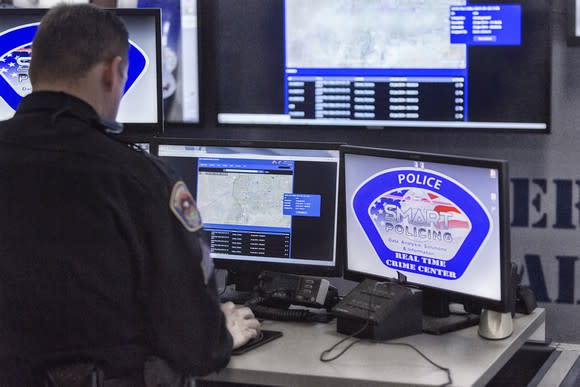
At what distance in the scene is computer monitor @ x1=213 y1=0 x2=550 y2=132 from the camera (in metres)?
3.01

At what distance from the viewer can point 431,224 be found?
7.88ft

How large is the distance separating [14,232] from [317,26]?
1.66 meters

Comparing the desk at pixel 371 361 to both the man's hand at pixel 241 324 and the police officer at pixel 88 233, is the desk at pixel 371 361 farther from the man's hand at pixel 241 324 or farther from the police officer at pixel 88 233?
the police officer at pixel 88 233

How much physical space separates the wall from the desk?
72 cm

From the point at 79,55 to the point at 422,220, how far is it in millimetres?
989

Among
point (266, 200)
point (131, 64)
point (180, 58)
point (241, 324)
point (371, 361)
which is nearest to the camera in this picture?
point (371, 361)

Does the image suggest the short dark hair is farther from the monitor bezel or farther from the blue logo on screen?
the blue logo on screen

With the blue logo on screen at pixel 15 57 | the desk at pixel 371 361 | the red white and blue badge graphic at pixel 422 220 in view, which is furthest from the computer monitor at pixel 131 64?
the desk at pixel 371 361

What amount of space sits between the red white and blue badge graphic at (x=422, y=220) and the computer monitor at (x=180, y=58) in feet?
3.44

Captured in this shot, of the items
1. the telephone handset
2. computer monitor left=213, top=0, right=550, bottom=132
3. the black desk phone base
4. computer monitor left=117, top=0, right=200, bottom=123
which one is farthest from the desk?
computer monitor left=117, top=0, right=200, bottom=123

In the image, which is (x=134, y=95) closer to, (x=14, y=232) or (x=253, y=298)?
(x=253, y=298)

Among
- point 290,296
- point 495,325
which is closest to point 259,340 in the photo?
point 290,296

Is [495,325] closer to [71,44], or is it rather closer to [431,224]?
[431,224]

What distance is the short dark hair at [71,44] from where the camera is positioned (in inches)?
72.1
